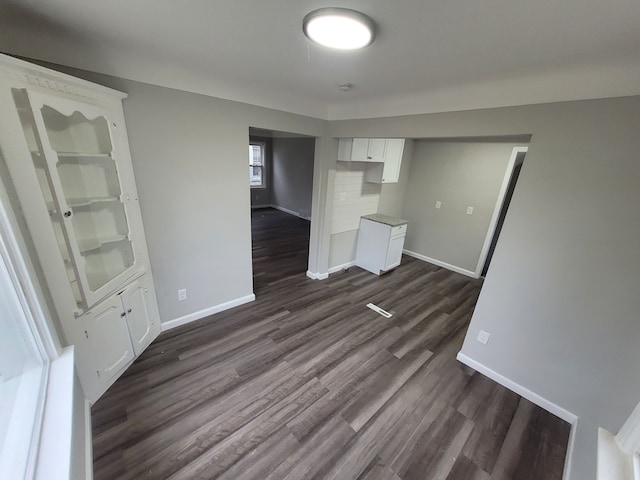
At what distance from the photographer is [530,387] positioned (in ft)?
6.46

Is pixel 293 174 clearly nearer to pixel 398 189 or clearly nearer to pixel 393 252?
pixel 398 189

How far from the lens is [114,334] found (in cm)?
181

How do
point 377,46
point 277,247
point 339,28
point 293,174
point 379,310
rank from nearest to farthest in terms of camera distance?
point 339,28
point 377,46
point 379,310
point 277,247
point 293,174

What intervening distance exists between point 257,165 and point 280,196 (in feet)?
3.87

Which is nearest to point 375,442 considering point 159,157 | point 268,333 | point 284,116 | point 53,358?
point 268,333

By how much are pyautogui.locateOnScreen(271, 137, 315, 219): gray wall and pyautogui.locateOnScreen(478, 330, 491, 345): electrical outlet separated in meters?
5.24

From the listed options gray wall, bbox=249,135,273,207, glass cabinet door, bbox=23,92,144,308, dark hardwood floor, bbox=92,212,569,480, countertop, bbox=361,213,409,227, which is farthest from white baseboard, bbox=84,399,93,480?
gray wall, bbox=249,135,273,207

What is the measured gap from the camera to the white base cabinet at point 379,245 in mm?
3764

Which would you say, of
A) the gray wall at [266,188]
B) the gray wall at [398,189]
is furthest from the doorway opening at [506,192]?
the gray wall at [266,188]

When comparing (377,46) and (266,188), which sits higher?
(377,46)

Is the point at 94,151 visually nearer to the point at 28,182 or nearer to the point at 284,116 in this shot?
the point at 28,182

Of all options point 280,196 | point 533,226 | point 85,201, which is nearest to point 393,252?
point 533,226

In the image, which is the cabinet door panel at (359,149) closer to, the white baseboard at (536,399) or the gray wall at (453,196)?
the gray wall at (453,196)

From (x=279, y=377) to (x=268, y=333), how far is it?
21.8 inches
